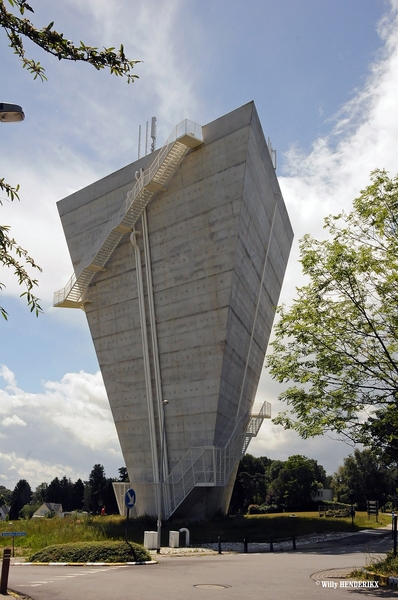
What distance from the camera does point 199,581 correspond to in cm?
1189

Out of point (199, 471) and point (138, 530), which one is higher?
point (199, 471)

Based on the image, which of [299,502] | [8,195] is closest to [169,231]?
[8,195]

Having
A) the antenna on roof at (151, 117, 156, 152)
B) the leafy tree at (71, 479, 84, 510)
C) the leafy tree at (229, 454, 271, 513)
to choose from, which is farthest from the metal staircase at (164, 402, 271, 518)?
the leafy tree at (71, 479, 84, 510)

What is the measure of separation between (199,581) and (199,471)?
16.2 m

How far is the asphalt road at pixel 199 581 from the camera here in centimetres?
981

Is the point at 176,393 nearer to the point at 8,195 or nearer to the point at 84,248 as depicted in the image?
the point at 84,248

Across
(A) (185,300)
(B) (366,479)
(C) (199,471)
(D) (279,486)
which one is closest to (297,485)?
(D) (279,486)

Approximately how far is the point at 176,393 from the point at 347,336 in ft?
57.6

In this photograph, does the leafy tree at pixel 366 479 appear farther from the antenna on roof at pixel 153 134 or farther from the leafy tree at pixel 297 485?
the antenna on roof at pixel 153 134

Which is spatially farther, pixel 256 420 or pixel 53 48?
pixel 256 420

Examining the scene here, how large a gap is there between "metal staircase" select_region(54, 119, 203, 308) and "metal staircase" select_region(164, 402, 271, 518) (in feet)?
43.5

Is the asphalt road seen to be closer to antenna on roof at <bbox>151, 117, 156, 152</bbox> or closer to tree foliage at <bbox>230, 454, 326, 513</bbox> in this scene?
antenna on roof at <bbox>151, 117, 156, 152</bbox>

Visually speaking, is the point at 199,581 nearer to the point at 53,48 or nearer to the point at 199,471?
the point at 53,48

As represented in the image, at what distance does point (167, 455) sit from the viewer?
29.8 meters
